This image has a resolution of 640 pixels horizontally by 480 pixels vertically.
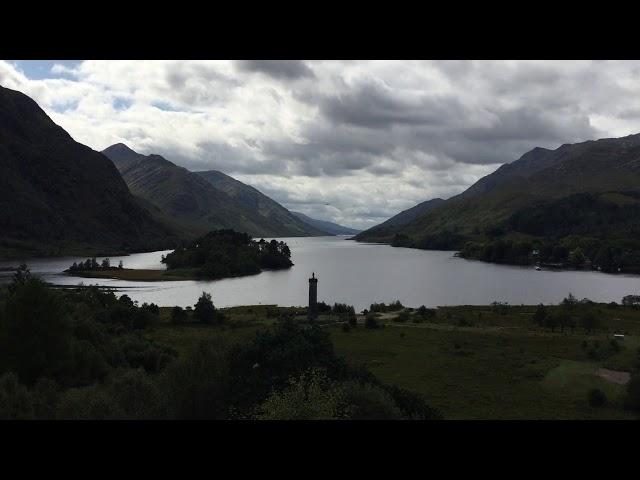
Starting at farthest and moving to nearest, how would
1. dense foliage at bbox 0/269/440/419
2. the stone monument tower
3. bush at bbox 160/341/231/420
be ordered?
the stone monument tower, bush at bbox 160/341/231/420, dense foliage at bbox 0/269/440/419

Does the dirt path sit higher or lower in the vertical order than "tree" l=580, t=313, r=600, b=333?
lower

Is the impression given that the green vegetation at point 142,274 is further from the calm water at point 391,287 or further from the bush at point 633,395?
the bush at point 633,395

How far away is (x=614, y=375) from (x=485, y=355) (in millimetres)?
15174

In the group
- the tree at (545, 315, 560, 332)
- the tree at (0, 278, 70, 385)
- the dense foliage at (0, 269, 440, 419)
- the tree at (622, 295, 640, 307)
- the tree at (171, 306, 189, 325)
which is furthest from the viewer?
the tree at (622, 295, 640, 307)

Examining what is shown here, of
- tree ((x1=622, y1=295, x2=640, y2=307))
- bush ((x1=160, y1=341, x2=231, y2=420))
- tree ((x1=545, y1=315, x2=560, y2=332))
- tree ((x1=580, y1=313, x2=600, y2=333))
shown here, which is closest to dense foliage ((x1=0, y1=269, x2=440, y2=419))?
bush ((x1=160, y1=341, x2=231, y2=420))

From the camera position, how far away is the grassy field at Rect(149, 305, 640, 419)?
4594cm

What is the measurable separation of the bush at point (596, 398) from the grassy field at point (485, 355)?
411mm

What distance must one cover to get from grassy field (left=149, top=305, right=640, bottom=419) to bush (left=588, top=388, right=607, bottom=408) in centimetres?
41

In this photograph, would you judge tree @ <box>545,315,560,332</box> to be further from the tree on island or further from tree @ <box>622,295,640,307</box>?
the tree on island

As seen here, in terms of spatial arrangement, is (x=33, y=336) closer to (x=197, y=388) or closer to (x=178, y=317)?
(x=197, y=388)

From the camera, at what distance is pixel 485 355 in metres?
66.6

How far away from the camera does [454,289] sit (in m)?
146
